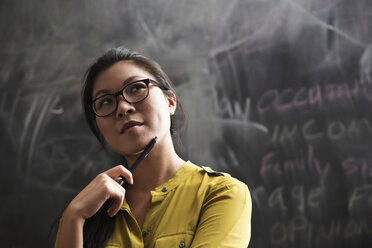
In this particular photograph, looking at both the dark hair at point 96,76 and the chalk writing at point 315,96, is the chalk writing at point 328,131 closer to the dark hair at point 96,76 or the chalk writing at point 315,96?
the chalk writing at point 315,96

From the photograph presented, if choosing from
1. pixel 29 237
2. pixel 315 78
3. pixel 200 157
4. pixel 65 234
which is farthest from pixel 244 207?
pixel 29 237

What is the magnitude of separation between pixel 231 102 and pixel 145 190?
0.86 m

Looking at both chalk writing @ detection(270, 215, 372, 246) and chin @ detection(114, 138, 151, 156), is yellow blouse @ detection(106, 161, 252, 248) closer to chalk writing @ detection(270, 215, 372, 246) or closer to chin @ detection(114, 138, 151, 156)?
chin @ detection(114, 138, 151, 156)

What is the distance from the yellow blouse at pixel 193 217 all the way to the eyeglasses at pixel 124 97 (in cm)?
27

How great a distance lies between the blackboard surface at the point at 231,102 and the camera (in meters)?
1.72

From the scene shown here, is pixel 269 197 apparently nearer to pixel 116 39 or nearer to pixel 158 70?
pixel 158 70

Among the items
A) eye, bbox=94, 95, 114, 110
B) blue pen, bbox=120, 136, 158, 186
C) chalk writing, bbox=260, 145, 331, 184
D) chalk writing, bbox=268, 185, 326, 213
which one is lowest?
chalk writing, bbox=268, 185, 326, 213

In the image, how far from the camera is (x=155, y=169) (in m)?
1.09

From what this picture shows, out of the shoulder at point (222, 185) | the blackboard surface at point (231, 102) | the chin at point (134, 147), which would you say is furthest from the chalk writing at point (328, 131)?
the chin at point (134, 147)

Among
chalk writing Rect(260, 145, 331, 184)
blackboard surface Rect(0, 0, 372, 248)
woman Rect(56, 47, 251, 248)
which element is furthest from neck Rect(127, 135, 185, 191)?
chalk writing Rect(260, 145, 331, 184)

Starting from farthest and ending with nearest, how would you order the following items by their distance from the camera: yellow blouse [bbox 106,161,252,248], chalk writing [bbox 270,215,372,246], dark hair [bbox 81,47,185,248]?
chalk writing [bbox 270,215,372,246], dark hair [bbox 81,47,185,248], yellow blouse [bbox 106,161,252,248]

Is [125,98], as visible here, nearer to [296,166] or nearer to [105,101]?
[105,101]

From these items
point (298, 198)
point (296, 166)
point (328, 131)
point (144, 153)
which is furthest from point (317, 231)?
point (144, 153)

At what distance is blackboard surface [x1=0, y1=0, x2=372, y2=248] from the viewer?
172cm
